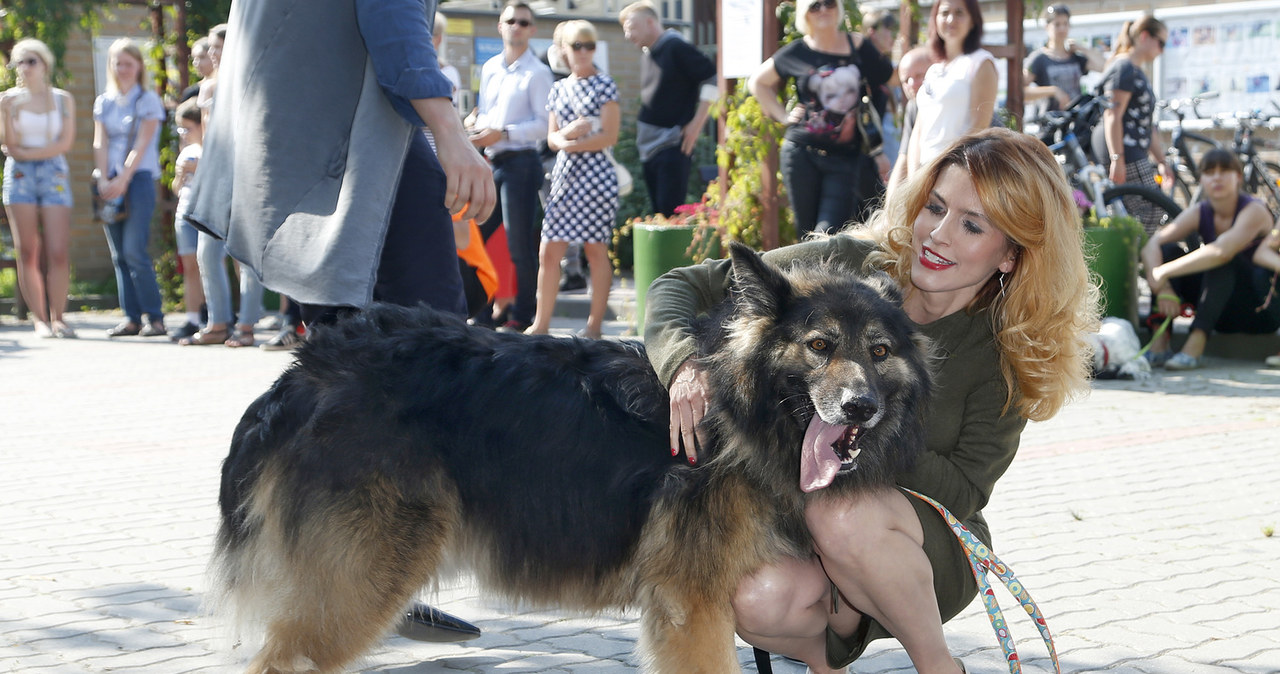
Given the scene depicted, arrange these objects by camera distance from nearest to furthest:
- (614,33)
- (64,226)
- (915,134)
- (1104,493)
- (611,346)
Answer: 1. (611,346)
2. (1104,493)
3. (915,134)
4. (64,226)
5. (614,33)

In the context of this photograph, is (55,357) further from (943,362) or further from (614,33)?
(614,33)

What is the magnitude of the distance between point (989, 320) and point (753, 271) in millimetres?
853

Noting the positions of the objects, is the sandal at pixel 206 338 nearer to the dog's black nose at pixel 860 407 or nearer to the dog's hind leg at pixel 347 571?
the dog's hind leg at pixel 347 571

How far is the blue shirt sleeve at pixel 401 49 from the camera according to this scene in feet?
10.3

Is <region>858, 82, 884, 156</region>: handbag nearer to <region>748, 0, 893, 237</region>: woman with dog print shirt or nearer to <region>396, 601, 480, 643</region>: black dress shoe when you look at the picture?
<region>748, 0, 893, 237</region>: woman with dog print shirt

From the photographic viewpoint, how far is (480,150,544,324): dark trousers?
966 centimetres

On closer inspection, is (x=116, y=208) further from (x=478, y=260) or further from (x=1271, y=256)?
(x=1271, y=256)

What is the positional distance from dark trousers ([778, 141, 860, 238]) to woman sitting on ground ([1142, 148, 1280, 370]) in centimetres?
246

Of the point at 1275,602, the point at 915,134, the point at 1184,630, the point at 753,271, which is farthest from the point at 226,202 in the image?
the point at 915,134

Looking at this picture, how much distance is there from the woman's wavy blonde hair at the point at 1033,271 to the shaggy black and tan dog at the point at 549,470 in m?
0.42

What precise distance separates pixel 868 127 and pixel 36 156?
287 inches

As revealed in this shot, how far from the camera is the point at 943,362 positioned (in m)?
3.19

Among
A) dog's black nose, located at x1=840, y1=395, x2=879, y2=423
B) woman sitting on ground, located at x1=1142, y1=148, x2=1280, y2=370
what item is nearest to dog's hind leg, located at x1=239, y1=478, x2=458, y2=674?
dog's black nose, located at x1=840, y1=395, x2=879, y2=423

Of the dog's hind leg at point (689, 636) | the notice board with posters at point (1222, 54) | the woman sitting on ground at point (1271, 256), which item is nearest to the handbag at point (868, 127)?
the woman sitting on ground at point (1271, 256)
